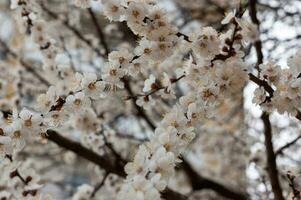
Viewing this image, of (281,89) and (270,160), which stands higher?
(270,160)

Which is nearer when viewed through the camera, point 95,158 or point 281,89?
point 281,89

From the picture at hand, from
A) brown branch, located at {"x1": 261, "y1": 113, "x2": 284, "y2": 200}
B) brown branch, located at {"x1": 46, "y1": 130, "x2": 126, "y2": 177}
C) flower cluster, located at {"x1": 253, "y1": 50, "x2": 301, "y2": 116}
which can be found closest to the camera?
flower cluster, located at {"x1": 253, "y1": 50, "x2": 301, "y2": 116}

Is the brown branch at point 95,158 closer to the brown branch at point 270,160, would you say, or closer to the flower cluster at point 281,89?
the brown branch at point 270,160

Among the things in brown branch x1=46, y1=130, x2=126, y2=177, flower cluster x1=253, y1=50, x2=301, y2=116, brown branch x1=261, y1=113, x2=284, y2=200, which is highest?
brown branch x1=261, y1=113, x2=284, y2=200

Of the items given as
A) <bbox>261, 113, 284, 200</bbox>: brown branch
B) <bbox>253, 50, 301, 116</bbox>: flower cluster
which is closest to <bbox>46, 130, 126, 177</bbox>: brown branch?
<bbox>261, 113, 284, 200</bbox>: brown branch

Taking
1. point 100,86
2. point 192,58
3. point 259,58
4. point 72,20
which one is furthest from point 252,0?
point 72,20

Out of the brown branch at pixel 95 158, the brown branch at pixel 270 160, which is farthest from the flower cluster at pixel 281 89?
the brown branch at pixel 95 158

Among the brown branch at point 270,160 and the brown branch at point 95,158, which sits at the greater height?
the brown branch at point 270,160

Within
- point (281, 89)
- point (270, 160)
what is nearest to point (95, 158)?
point (270, 160)

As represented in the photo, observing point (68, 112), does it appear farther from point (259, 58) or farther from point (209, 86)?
point (259, 58)

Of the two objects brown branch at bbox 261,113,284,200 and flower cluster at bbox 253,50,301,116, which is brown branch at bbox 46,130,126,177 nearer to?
brown branch at bbox 261,113,284,200

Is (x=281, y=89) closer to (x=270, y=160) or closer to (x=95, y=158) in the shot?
(x=270, y=160)
